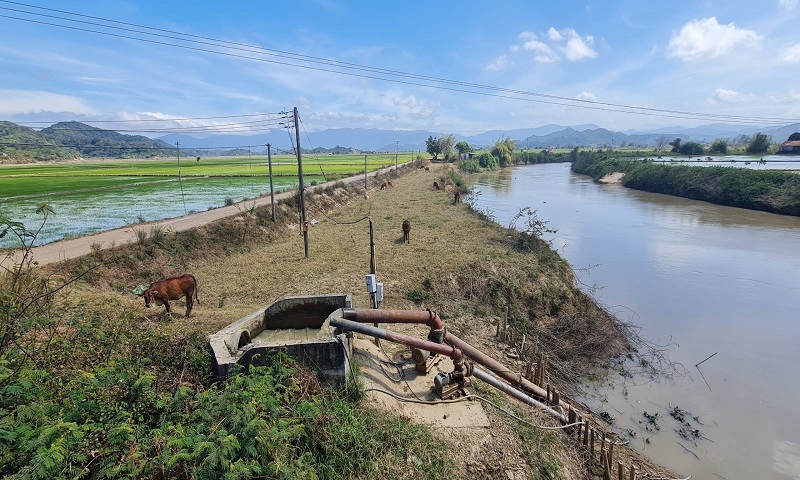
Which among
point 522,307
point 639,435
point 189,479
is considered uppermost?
point 189,479

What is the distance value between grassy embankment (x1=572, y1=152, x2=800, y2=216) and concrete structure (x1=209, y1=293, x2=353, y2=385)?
38.7m

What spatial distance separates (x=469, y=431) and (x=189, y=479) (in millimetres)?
3911

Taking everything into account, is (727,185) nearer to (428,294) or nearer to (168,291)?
(428,294)

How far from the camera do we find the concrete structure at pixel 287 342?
5.46 metres

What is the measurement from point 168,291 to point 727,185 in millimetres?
45130

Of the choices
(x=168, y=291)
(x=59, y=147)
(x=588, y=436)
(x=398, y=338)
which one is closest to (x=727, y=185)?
(x=588, y=436)

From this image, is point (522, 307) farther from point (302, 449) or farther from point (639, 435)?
point (302, 449)

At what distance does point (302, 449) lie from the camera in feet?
14.1

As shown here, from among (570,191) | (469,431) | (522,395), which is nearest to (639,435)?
(522,395)

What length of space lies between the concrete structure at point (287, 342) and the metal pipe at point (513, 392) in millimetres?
2371

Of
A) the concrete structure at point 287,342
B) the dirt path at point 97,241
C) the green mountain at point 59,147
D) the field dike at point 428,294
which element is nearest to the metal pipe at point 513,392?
the field dike at point 428,294

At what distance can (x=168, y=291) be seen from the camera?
28.3 ft

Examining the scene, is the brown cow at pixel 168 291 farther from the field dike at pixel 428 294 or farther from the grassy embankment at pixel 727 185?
the grassy embankment at pixel 727 185

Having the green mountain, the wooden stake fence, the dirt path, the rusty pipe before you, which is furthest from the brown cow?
the green mountain
